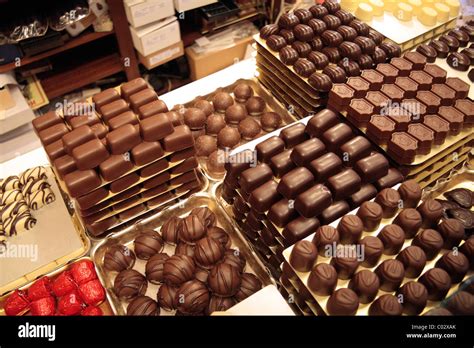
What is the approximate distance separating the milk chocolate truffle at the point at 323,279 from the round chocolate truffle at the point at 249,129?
4.19ft

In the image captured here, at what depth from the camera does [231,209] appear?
241 centimetres

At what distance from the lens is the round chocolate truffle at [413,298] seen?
64.3 inches

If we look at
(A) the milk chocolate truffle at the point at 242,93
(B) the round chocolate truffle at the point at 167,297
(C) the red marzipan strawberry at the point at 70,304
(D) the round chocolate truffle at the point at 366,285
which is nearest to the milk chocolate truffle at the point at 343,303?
(D) the round chocolate truffle at the point at 366,285

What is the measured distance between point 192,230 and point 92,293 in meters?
0.58

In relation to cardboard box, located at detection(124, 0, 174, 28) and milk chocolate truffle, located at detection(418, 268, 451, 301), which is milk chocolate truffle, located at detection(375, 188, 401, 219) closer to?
milk chocolate truffle, located at detection(418, 268, 451, 301)

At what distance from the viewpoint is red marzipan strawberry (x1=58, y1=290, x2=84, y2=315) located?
6.91 ft

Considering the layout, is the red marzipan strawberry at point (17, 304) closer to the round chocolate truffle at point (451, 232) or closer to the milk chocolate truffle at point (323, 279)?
the milk chocolate truffle at point (323, 279)

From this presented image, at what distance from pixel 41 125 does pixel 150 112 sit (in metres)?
0.57

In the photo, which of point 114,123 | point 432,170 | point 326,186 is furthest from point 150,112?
point 432,170

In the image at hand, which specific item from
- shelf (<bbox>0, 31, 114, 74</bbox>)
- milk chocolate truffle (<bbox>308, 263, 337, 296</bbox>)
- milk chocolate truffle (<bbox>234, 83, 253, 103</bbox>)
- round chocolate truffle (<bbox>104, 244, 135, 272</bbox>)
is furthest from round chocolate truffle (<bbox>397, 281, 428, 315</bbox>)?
shelf (<bbox>0, 31, 114, 74</bbox>)

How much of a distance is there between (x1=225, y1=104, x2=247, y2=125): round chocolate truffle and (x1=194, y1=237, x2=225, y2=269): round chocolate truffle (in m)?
1.00

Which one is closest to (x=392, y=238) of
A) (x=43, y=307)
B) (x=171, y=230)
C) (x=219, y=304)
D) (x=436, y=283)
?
(x=436, y=283)

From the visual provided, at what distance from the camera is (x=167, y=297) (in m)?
2.07

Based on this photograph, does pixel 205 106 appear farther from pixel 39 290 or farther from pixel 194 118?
pixel 39 290
